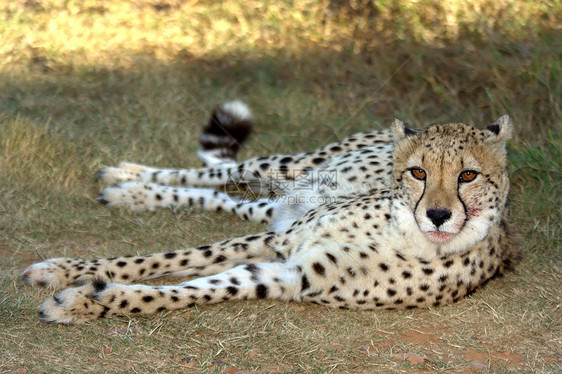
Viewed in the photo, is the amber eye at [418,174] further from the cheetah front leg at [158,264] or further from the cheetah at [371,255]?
the cheetah front leg at [158,264]

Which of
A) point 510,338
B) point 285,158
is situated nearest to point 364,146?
point 285,158

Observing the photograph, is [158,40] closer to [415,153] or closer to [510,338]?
[415,153]

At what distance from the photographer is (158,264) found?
3037mm

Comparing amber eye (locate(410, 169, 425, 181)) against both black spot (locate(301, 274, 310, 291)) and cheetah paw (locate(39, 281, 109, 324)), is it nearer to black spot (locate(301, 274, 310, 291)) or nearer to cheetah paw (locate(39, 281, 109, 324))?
black spot (locate(301, 274, 310, 291))

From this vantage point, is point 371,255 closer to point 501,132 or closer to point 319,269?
point 319,269

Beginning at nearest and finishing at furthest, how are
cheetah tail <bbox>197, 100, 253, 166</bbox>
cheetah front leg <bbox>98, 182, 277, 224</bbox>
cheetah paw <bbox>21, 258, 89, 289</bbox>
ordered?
1. cheetah paw <bbox>21, 258, 89, 289</bbox>
2. cheetah front leg <bbox>98, 182, 277, 224</bbox>
3. cheetah tail <bbox>197, 100, 253, 166</bbox>

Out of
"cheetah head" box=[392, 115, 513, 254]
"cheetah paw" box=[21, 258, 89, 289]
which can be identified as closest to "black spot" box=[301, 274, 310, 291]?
"cheetah head" box=[392, 115, 513, 254]

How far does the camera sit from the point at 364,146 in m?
→ 3.99

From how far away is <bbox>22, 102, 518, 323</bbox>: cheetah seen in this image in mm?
2645

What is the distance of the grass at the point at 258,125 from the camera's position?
2574mm

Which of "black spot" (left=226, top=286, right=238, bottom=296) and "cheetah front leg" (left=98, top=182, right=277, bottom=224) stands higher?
"black spot" (left=226, top=286, right=238, bottom=296)

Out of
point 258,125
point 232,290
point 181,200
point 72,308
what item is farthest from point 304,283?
point 258,125

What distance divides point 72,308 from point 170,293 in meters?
0.36

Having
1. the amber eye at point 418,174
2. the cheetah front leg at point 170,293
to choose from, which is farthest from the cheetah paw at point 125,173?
the amber eye at point 418,174
